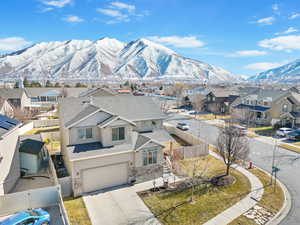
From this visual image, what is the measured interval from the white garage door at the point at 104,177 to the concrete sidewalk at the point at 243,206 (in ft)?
25.9

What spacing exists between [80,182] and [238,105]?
44766mm

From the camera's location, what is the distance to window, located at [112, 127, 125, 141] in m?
17.4

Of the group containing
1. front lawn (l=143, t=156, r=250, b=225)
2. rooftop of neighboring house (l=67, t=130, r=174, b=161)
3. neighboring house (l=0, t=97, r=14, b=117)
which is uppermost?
neighboring house (l=0, t=97, r=14, b=117)

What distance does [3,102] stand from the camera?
37.6m

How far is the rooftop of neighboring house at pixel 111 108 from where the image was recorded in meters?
18.1

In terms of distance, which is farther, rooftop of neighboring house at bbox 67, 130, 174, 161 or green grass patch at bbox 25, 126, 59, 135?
green grass patch at bbox 25, 126, 59, 135

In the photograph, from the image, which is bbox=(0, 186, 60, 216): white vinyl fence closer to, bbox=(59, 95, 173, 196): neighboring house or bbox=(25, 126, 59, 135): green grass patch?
bbox=(59, 95, 173, 196): neighboring house

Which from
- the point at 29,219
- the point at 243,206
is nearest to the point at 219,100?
the point at 243,206

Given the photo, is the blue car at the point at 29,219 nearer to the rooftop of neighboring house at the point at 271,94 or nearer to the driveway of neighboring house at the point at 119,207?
the driveway of neighboring house at the point at 119,207

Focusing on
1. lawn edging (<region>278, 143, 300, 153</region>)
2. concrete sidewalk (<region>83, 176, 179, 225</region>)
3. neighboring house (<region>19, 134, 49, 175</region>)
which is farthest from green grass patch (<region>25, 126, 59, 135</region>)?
lawn edging (<region>278, 143, 300, 153</region>)

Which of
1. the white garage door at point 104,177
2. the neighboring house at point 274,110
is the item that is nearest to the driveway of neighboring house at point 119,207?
the white garage door at point 104,177

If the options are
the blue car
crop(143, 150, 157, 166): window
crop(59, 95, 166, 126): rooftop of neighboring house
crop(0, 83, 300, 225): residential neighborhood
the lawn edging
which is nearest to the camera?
the blue car

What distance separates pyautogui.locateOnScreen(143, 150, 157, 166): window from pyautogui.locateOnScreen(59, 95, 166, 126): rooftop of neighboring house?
487cm

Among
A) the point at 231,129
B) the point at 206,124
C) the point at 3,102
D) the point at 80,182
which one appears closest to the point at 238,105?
the point at 206,124
